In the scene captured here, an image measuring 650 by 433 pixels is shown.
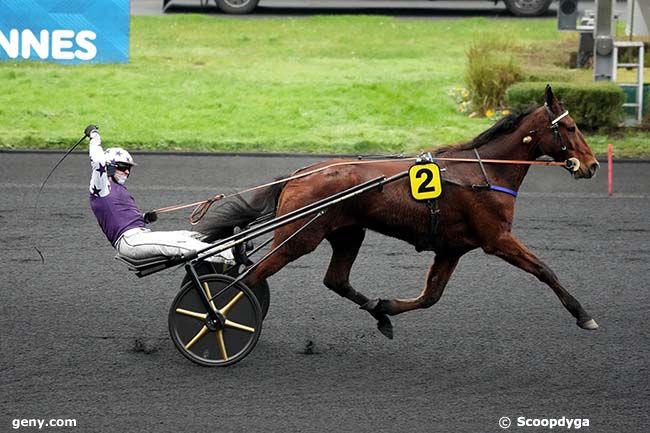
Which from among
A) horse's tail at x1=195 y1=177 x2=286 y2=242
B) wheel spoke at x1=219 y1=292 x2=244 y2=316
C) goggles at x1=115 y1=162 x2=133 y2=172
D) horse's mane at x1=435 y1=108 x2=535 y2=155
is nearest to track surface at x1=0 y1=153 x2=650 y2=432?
wheel spoke at x1=219 y1=292 x2=244 y2=316

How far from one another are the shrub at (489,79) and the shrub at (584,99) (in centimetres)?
101

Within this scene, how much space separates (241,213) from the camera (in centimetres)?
735

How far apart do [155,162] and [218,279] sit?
6590mm

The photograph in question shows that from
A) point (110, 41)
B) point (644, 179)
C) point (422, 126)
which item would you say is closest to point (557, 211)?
point (644, 179)

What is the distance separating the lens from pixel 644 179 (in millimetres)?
12812

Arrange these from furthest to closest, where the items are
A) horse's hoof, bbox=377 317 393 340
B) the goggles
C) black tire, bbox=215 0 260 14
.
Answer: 1. black tire, bbox=215 0 260 14
2. horse's hoof, bbox=377 317 393 340
3. the goggles

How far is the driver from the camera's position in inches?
277

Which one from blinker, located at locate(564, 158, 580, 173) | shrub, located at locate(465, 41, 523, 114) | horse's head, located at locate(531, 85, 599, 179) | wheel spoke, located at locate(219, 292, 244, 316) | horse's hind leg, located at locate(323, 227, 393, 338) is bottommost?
wheel spoke, located at locate(219, 292, 244, 316)

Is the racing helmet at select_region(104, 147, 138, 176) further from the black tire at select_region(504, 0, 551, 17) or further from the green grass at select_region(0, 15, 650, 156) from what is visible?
the black tire at select_region(504, 0, 551, 17)

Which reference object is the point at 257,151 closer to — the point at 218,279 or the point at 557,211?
the point at 557,211

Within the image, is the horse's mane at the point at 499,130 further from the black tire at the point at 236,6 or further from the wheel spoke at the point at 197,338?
the black tire at the point at 236,6

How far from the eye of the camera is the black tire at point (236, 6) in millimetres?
21578

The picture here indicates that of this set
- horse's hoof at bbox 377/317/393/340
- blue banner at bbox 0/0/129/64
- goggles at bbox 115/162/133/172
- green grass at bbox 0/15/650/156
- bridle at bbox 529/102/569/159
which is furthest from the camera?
blue banner at bbox 0/0/129/64

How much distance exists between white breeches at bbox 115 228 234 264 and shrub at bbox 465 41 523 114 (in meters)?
9.04
